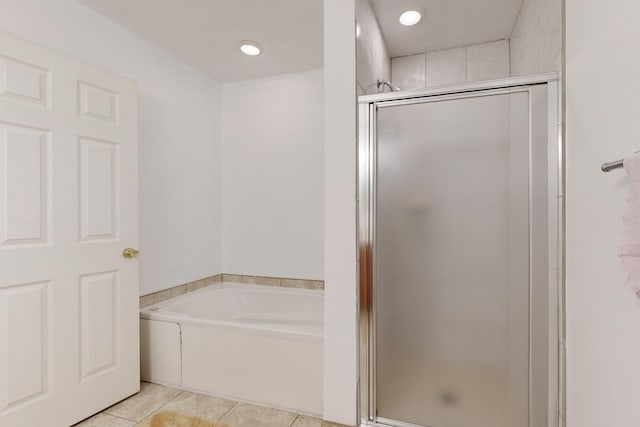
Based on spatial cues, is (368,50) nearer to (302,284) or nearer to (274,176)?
(274,176)

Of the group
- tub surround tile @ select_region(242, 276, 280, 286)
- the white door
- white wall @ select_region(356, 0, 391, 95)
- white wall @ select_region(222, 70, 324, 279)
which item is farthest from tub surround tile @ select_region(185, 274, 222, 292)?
white wall @ select_region(356, 0, 391, 95)

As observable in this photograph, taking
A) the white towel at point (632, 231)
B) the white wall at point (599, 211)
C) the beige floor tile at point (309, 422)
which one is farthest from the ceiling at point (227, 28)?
the beige floor tile at point (309, 422)

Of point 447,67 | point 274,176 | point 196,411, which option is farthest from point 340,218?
point 447,67

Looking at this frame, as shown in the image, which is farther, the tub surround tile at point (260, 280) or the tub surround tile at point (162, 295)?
the tub surround tile at point (260, 280)

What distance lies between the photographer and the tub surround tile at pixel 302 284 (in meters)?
2.94

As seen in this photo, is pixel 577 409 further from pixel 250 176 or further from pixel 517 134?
pixel 250 176

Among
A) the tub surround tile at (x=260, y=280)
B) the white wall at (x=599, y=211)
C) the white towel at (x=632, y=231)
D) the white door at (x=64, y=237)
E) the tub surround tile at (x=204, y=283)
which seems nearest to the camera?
the white towel at (x=632, y=231)

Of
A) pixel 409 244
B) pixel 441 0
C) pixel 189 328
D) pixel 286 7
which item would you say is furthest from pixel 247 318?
pixel 441 0

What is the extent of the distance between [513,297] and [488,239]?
0.88 feet

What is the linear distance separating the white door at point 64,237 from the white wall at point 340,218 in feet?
4.15

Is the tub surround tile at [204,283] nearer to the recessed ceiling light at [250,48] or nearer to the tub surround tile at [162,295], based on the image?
the tub surround tile at [162,295]

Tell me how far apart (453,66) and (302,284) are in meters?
2.17

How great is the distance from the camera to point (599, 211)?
1.12m

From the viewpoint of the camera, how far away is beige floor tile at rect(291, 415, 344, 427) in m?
1.76
